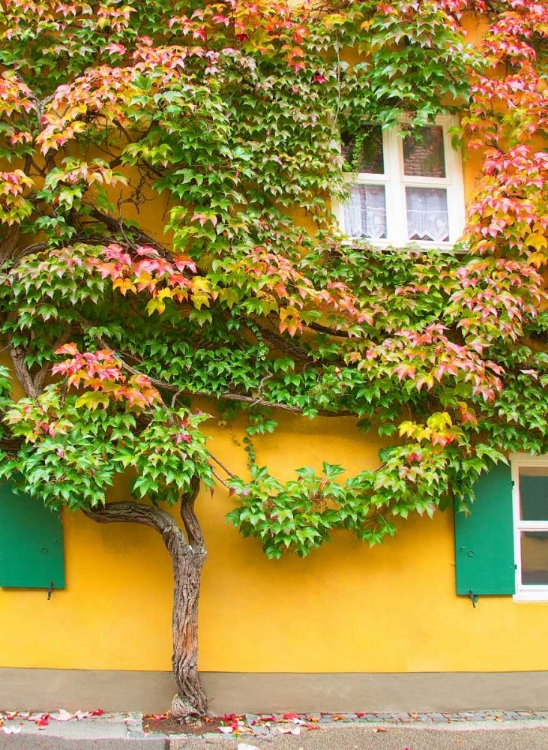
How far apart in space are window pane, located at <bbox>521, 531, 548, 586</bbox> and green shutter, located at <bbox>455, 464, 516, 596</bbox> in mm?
255

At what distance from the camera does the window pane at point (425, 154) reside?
5195mm

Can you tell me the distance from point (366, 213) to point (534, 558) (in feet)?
9.96

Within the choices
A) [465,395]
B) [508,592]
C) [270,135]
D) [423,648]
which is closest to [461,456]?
[465,395]

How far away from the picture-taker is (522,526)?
16.1 ft

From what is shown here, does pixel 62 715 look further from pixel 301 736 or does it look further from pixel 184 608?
pixel 301 736

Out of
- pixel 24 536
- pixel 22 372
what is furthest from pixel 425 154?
pixel 24 536

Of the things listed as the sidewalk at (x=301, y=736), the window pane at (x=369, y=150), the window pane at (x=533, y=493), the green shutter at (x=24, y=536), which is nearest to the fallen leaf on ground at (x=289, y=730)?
the sidewalk at (x=301, y=736)

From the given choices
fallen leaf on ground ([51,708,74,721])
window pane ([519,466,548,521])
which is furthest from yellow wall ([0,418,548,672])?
window pane ([519,466,548,521])

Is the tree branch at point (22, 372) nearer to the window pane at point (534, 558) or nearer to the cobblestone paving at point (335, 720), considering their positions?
the cobblestone paving at point (335, 720)

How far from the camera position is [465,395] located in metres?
4.48

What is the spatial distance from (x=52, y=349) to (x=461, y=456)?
3010 millimetres

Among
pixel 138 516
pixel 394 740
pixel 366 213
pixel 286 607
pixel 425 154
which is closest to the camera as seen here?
pixel 394 740

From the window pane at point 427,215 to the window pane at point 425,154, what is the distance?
0.54 ft

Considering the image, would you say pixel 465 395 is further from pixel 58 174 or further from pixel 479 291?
pixel 58 174
